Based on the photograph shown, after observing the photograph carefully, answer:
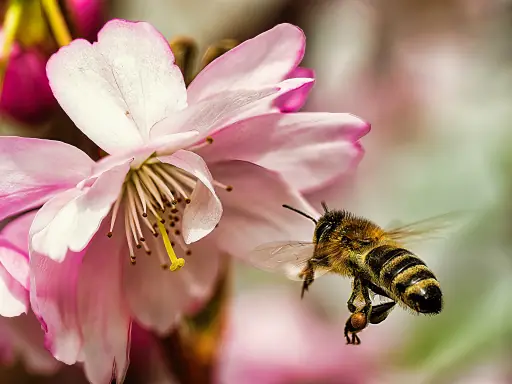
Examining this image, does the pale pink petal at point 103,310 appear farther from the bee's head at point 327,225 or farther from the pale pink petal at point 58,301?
the bee's head at point 327,225

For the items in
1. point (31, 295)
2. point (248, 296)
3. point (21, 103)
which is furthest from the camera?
point (248, 296)

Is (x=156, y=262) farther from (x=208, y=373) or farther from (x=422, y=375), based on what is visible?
(x=422, y=375)

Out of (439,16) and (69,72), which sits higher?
(69,72)

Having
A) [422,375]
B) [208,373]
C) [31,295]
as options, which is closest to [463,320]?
[422,375]


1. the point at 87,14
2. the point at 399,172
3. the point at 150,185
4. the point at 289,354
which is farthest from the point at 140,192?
the point at 399,172

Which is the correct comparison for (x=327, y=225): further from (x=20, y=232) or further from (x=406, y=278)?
(x=20, y=232)

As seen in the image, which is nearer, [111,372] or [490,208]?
[111,372]

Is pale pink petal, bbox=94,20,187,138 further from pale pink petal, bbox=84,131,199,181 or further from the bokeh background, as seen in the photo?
the bokeh background

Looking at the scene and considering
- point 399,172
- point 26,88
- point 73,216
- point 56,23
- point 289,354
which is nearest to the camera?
point 73,216
